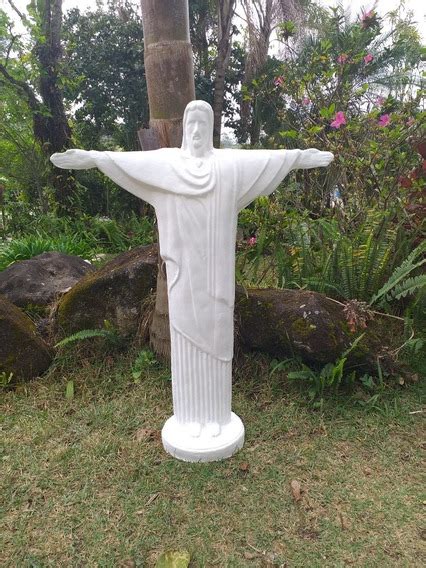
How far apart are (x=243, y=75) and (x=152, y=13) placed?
26.0 ft

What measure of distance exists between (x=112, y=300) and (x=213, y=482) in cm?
184

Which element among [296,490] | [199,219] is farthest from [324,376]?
[199,219]

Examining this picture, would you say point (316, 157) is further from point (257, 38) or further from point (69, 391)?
point (257, 38)

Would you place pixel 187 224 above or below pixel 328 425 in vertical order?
above

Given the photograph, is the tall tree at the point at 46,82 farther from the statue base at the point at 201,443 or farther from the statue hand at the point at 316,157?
the statue base at the point at 201,443

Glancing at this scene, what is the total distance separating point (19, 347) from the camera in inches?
136

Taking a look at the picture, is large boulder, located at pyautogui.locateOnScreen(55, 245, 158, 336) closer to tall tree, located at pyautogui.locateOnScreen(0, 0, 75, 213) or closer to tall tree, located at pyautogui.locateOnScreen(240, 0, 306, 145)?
tall tree, located at pyautogui.locateOnScreen(0, 0, 75, 213)

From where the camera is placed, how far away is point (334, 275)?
3838 millimetres

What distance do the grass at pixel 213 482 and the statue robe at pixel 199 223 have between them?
1.96 ft

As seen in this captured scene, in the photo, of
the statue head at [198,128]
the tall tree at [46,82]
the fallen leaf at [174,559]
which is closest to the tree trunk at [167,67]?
the statue head at [198,128]

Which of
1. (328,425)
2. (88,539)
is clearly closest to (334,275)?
(328,425)

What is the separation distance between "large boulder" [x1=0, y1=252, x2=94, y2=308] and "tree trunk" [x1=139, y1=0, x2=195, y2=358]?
6.57 feet

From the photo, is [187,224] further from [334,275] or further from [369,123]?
[369,123]

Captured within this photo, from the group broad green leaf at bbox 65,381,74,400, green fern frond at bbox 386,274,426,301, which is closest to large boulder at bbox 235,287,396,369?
green fern frond at bbox 386,274,426,301
